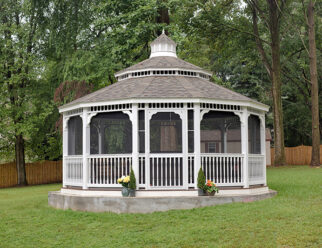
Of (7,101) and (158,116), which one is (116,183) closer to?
(158,116)

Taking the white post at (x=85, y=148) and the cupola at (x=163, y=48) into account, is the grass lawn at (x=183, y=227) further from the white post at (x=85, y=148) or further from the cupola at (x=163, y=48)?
the cupola at (x=163, y=48)

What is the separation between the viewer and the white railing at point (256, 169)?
46.8ft

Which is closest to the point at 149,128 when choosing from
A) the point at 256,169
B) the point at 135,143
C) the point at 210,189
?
the point at 135,143

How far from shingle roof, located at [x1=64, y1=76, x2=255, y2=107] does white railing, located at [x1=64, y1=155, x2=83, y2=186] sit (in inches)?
72.4

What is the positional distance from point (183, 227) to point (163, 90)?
4.72 m

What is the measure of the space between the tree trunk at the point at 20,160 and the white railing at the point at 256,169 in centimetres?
1729

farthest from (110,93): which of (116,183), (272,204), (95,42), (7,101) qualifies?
(7,101)

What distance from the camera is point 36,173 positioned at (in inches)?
1150

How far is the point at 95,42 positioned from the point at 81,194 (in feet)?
47.1

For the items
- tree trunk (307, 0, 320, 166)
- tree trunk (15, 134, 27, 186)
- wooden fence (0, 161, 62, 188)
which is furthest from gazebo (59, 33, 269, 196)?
wooden fence (0, 161, 62, 188)

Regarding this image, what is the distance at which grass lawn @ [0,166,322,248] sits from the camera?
9.31 meters

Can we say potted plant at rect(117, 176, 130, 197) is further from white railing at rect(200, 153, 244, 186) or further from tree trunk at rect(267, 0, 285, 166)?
A: tree trunk at rect(267, 0, 285, 166)

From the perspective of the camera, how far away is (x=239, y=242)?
909 centimetres

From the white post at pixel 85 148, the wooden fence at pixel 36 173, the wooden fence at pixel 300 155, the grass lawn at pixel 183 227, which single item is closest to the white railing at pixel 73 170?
the white post at pixel 85 148
